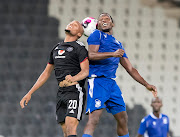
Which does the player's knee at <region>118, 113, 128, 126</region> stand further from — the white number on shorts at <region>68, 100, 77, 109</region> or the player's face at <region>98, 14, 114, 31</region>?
the player's face at <region>98, 14, 114, 31</region>

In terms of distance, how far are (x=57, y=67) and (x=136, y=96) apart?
4293mm

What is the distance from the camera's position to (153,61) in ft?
27.7

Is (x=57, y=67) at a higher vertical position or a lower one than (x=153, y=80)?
higher

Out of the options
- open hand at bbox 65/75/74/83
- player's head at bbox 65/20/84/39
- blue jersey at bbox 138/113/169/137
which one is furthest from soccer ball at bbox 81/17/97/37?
blue jersey at bbox 138/113/169/137

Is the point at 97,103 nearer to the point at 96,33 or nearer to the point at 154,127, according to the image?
the point at 96,33

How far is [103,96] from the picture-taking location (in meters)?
4.19

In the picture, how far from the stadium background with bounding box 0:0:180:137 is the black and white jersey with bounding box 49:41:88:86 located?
11.8ft

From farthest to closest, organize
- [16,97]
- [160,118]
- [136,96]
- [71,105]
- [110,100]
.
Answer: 1. [136,96]
2. [16,97]
3. [160,118]
4. [110,100]
5. [71,105]

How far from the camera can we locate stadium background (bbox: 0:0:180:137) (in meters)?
7.63

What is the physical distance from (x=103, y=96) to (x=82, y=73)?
0.36m

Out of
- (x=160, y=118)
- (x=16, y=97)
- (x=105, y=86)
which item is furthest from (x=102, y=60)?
(x=16, y=97)

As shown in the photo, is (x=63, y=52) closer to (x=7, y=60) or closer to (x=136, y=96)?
(x=7, y=60)

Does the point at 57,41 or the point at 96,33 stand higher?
the point at 96,33

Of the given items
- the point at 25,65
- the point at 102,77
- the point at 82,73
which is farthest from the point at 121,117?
the point at 25,65
